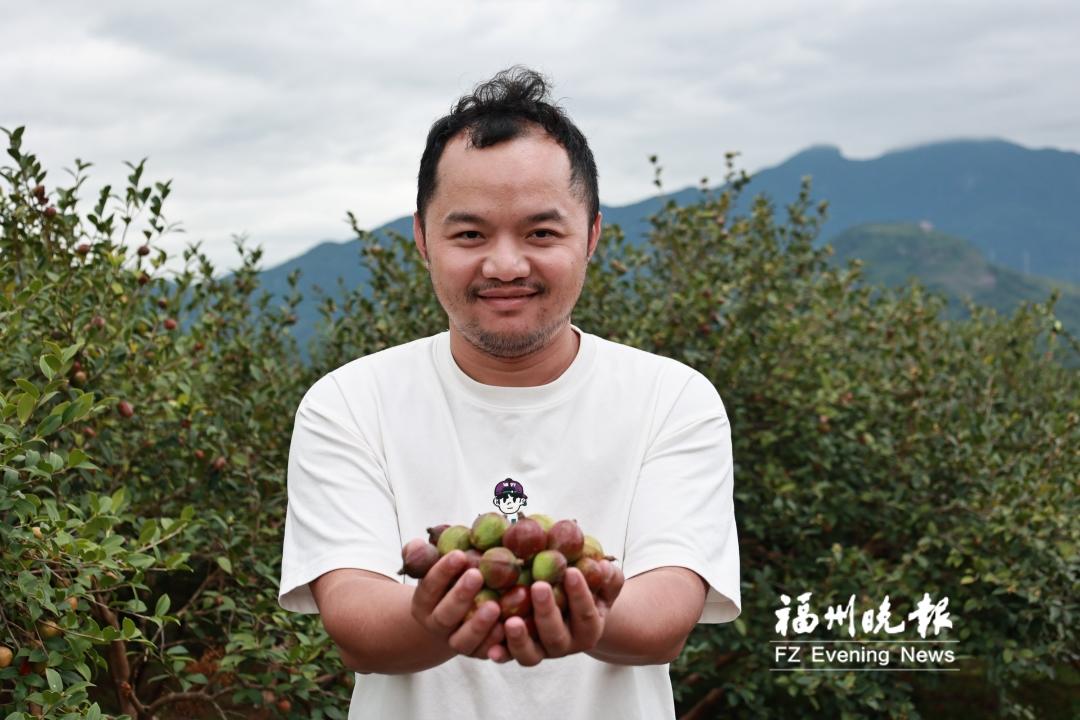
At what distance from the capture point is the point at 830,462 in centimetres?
533

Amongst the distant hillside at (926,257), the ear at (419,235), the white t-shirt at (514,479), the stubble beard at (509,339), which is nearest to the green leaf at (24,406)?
the white t-shirt at (514,479)

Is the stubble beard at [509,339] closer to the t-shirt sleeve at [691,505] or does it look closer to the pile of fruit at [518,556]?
the t-shirt sleeve at [691,505]

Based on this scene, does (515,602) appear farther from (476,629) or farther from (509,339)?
(509,339)

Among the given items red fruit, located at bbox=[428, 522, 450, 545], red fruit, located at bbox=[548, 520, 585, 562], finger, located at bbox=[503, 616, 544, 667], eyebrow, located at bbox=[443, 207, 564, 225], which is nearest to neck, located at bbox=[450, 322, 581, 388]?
eyebrow, located at bbox=[443, 207, 564, 225]

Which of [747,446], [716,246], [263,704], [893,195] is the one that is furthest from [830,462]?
[893,195]

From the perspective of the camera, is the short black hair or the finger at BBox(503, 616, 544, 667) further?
the short black hair

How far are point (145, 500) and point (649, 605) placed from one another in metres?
2.89

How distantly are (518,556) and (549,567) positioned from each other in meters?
0.06

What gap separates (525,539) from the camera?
1538 mm

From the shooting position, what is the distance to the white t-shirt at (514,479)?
1963 mm

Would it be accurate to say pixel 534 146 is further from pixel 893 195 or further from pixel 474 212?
pixel 893 195

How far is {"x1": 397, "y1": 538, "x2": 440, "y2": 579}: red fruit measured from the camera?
1577mm

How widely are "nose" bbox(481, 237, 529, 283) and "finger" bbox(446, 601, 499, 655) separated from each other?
0.73m

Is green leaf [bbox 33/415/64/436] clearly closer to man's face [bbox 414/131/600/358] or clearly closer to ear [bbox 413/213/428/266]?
ear [bbox 413/213/428/266]
